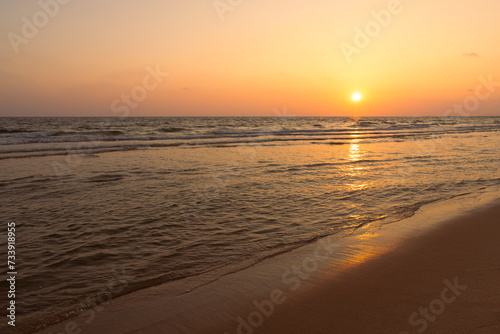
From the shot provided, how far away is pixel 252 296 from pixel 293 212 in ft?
12.6

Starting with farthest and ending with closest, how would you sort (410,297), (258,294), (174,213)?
1. (174,213)
2. (258,294)
3. (410,297)

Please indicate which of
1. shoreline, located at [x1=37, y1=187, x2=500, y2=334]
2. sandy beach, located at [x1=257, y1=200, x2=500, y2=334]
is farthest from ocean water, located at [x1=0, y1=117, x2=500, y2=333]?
sandy beach, located at [x1=257, y1=200, x2=500, y2=334]

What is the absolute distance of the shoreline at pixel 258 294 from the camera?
357cm

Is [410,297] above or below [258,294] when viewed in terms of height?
above

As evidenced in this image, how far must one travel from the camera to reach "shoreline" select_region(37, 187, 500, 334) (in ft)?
11.7

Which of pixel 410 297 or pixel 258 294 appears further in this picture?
pixel 258 294

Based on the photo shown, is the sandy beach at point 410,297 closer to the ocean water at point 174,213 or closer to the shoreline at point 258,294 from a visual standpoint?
the shoreline at point 258,294

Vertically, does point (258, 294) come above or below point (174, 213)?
below

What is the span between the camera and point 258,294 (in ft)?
13.8

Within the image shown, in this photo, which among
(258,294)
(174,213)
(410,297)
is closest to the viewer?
(410,297)

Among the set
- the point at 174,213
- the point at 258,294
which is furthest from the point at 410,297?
the point at 174,213

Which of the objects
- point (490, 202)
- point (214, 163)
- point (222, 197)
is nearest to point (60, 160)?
point (214, 163)

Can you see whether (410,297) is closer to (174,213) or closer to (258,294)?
(258,294)

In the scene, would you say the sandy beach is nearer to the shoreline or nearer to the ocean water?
the shoreline
